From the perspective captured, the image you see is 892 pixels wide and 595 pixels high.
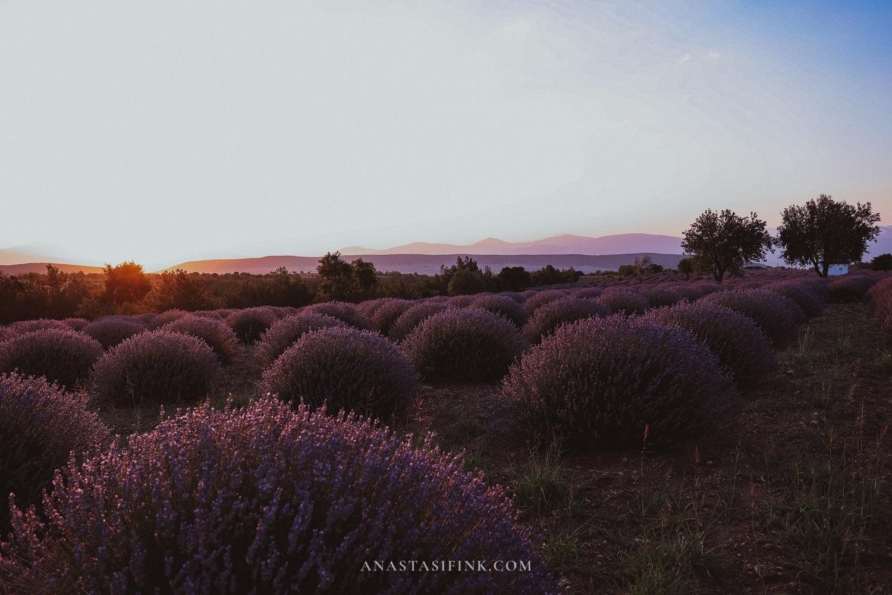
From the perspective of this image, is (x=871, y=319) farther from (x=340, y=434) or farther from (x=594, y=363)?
(x=340, y=434)

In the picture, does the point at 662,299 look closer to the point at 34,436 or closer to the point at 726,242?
the point at 34,436

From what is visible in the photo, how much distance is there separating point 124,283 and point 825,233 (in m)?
48.4

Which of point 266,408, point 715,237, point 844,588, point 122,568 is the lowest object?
point 844,588

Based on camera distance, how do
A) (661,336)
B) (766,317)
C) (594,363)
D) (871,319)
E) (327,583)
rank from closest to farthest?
(327,583)
(594,363)
(661,336)
(766,317)
(871,319)

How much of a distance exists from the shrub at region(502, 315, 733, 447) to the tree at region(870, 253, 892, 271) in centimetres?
5040

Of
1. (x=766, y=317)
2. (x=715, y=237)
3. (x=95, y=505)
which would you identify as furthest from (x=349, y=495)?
(x=715, y=237)

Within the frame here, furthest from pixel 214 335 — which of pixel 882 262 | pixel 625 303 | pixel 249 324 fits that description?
pixel 882 262

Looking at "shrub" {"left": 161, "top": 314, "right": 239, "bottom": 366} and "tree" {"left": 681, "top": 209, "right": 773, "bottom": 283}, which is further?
"tree" {"left": 681, "top": 209, "right": 773, "bottom": 283}

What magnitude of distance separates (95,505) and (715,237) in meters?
40.3

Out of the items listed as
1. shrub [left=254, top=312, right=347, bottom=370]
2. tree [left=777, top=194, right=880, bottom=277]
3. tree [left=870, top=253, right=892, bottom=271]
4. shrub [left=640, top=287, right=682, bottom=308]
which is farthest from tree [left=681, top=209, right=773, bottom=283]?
shrub [left=254, top=312, right=347, bottom=370]

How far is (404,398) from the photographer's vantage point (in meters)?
4.94

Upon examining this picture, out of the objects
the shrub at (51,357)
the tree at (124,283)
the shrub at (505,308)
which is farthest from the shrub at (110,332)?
the tree at (124,283)

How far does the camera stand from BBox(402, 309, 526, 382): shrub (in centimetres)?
663

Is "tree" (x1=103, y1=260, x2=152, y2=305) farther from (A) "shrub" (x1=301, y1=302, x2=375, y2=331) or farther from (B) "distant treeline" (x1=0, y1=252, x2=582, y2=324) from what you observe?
(A) "shrub" (x1=301, y1=302, x2=375, y2=331)
